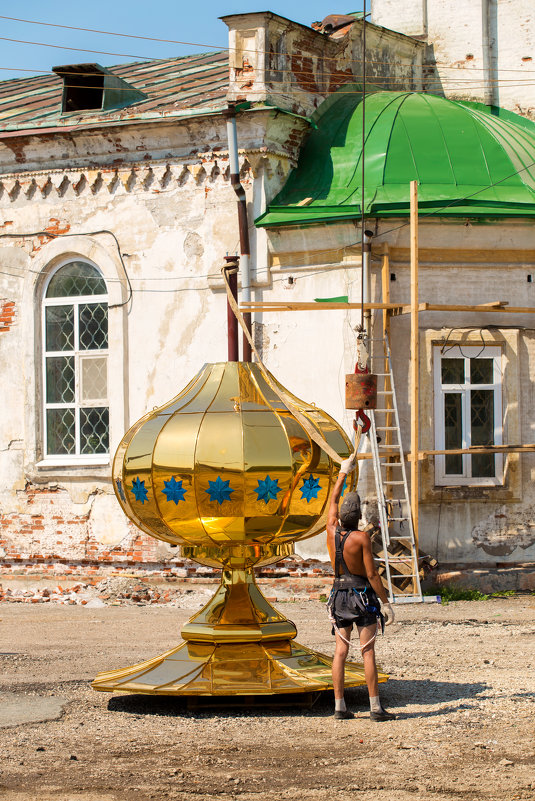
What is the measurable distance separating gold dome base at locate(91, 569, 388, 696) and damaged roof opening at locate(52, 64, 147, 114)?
32.4 feet

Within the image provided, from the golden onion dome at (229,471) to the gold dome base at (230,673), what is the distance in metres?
0.68

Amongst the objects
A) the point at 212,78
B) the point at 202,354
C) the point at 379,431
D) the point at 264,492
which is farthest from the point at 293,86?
the point at 264,492

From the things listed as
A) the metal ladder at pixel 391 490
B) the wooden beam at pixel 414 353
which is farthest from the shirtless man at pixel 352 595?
the wooden beam at pixel 414 353

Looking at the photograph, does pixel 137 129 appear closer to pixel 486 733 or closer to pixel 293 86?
pixel 293 86

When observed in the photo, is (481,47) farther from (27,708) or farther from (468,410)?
(27,708)

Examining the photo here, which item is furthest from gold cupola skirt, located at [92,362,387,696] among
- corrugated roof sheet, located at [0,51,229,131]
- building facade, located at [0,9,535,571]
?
corrugated roof sheet, located at [0,51,229,131]

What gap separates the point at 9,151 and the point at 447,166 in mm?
5670

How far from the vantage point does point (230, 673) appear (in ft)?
24.3

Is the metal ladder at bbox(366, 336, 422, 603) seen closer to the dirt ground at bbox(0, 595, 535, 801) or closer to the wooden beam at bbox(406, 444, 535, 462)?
the wooden beam at bbox(406, 444, 535, 462)

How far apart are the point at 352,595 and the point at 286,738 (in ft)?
3.15

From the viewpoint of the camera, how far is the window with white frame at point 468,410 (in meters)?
14.0

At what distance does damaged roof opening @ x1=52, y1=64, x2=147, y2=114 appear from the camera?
16.0m

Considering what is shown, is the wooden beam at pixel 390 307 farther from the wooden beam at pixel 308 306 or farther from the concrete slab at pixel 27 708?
the concrete slab at pixel 27 708

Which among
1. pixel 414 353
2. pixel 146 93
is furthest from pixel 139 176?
pixel 414 353
